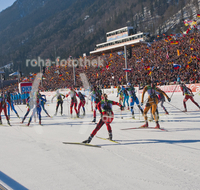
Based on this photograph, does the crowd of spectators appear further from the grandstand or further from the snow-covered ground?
the grandstand

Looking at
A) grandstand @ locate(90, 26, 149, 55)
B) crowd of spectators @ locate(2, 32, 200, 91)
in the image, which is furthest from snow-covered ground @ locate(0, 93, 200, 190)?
grandstand @ locate(90, 26, 149, 55)

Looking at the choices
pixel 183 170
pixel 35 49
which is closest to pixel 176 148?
pixel 183 170

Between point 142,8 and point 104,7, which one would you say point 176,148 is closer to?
point 142,8

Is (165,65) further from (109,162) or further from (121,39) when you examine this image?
(121,39)

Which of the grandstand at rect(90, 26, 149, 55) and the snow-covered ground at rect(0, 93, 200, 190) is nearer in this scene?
the snow-covered ground at rect(0, 93, 200, 190)

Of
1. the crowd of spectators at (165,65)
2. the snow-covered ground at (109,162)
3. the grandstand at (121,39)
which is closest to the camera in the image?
the snow-covered ground at (109,162)

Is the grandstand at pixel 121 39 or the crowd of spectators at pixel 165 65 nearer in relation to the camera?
the crowd of spectators at pixel 165 65

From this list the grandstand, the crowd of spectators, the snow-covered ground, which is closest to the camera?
the snow-covered ground

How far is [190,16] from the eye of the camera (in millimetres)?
93750

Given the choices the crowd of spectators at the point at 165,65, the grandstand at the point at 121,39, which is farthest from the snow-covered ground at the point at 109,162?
the grandstand at the point at 121,39

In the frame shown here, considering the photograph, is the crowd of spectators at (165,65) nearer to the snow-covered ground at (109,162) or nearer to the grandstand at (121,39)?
the snow-covered ground at (109,162)

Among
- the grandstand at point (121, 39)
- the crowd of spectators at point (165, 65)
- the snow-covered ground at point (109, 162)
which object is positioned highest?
the grandstand at point (121, 39)

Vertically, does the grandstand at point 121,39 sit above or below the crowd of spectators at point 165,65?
above

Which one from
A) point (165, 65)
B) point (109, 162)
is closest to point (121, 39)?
point (165, 65)
